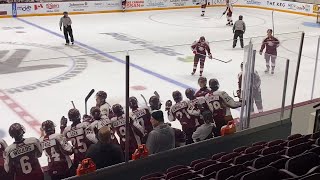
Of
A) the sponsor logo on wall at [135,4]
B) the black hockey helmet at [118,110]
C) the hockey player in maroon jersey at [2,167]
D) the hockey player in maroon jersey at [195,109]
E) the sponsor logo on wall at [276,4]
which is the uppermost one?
the sponsor logo on wall at [276,4]

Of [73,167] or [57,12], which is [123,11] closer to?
[57,12]

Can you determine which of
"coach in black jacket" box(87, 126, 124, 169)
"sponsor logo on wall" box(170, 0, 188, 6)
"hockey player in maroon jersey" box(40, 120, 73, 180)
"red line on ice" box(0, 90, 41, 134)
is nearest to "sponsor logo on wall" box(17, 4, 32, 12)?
"sponsor logo on wall" box(170, 0, 188, 6)

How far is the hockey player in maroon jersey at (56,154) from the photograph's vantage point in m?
4.20

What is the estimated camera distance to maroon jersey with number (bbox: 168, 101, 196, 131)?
17.3ft

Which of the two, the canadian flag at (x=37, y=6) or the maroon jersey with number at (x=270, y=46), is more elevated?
the maroon jersey with number at (x=270, y=46)

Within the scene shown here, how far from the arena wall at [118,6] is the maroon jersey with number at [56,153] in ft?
48.7

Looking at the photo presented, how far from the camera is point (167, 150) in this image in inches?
182

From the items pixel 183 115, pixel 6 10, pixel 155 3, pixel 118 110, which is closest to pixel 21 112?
pixel 118 110

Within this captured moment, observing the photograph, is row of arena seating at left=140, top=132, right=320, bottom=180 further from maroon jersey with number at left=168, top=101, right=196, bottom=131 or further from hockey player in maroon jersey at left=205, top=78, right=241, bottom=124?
hockey player in maroon jersey at left=205, top=78, right=241, bottom=124

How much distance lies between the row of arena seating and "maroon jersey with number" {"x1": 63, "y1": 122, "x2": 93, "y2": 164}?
3.35 ft

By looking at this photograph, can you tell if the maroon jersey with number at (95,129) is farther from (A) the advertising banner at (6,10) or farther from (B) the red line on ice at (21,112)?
(A) the advertising banner at (6,10)

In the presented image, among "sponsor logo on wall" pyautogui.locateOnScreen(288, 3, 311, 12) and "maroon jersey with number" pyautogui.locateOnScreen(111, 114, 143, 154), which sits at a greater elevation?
"sponsor logo on wall" pyautogui.locateOnScreen(288, 3, 311, 12)

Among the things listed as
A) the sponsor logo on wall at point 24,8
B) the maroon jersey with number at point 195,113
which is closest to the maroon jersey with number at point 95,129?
the maroon jersey with number at point 195,113

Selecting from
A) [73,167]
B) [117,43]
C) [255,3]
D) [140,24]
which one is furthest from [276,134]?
[255,3]
